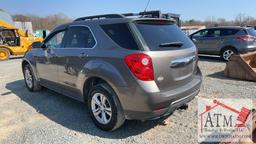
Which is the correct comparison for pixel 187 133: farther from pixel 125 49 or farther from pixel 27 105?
pixel 27 105

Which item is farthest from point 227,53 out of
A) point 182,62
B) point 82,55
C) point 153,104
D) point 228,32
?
point 153,104

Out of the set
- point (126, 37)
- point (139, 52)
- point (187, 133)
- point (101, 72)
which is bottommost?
point (187, 133)

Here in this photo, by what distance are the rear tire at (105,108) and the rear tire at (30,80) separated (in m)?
2.66

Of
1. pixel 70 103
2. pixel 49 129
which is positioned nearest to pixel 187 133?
pixel 49 129

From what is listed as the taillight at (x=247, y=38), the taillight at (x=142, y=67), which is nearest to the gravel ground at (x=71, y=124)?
the taillight at (x=142, y=67)

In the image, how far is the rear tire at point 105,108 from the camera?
3537 millimetres

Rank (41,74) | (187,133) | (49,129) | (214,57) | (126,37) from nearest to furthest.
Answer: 1. (126,37)
2. (187,133)
3. (49,129)
4. (41,74)
5. (214,57)

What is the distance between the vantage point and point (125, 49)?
133 inches

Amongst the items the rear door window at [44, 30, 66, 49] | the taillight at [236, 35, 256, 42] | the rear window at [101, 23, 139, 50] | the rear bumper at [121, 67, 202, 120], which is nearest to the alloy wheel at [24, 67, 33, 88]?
the rear door window at [44, 30, 66, 49]

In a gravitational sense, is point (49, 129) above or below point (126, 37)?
below

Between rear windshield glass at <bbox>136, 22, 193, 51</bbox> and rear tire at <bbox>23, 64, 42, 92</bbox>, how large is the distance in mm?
3603

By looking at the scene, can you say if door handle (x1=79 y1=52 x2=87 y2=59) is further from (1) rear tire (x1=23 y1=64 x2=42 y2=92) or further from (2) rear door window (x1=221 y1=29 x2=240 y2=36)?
(2) rear door window (x1=221 y1=29 x2=240 y2=36)

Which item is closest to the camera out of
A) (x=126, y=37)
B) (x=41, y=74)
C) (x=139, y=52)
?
(x=139, y=52)

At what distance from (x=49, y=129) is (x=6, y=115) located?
1.34 meters
